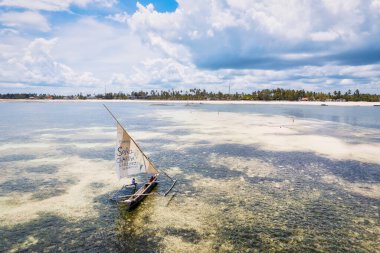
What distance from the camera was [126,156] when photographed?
2623cm

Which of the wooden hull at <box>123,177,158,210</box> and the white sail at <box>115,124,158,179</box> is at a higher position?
the white sail at <box>115,124,158,179</box>

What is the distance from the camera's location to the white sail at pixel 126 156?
2541 cm

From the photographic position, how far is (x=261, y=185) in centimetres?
2877

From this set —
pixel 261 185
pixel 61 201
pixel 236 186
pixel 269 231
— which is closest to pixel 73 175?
pixel 61 201

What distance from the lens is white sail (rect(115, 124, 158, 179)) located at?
25.4m

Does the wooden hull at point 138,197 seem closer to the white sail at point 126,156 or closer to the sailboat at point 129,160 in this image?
the sailboat at point 129,160

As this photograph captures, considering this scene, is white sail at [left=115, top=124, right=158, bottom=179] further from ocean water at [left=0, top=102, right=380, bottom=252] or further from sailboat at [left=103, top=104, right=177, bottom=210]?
ocean water at [left=0, top=102, right=380, bottom=252]

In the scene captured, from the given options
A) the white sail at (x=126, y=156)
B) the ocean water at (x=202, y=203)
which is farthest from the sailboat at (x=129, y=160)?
the ocean water at (x=202, y=203)

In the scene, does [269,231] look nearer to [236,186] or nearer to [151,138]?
[236,186]

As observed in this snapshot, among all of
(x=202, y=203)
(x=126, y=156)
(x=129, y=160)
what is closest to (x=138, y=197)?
(x=129, y=160)

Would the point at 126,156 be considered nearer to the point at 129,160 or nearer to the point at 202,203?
the point at 129,160

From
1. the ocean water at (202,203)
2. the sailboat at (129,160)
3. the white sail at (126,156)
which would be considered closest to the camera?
the ocean water at (202,203)

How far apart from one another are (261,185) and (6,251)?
815 inches

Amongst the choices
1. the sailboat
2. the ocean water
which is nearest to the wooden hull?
the sailboat
